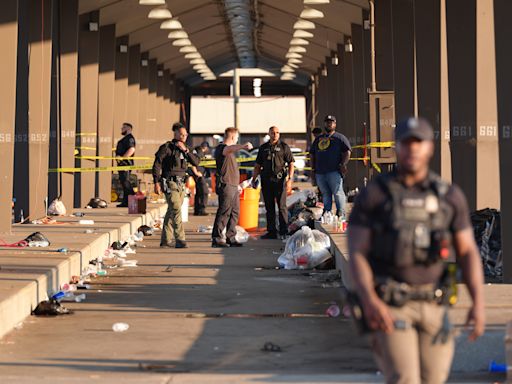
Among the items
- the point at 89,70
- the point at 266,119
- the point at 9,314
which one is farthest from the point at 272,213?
the point at 266,119

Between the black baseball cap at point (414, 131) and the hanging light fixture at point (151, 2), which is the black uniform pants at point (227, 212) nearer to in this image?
the hanging light fixture at point (151, 2)

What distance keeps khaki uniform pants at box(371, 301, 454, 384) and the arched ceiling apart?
89.9 ft

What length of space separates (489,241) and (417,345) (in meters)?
10.2

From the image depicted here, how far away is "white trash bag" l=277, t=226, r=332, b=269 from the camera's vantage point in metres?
20.2

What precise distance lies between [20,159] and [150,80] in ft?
112

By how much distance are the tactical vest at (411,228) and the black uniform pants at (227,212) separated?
1591 cm

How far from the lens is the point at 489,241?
1748cm

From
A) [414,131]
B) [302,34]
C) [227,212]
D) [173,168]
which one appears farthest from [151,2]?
[414,131]

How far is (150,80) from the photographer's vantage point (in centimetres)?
6119

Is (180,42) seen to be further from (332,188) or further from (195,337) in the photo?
(195,337)

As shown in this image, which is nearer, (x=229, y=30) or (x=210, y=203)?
(x=210, y=203)

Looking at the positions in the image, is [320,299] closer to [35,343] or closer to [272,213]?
[35,343]

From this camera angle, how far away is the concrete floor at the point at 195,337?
10.8m

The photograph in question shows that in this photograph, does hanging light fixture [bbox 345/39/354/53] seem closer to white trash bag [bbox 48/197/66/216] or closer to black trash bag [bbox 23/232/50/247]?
white trash bag [bbox 48/197/66/216]
